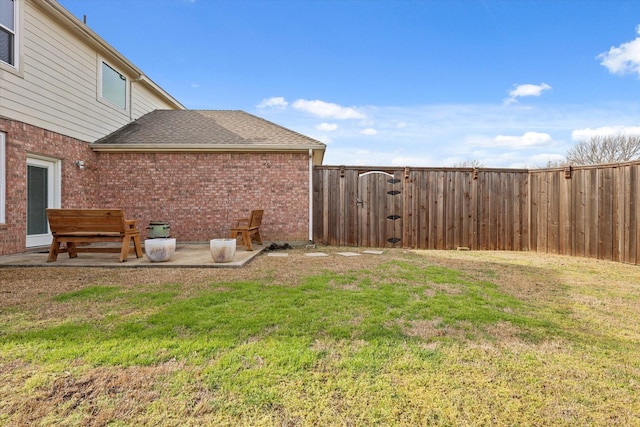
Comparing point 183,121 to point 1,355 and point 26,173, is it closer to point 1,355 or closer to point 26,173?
point 26,173

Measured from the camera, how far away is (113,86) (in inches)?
365

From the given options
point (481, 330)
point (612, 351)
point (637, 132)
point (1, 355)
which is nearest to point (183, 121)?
point (1, 355)

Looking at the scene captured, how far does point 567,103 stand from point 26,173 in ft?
63.3

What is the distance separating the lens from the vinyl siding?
20.4 ft

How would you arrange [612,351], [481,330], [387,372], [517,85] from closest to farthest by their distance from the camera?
[387,372] < [612,351] < [481,330] < [517,85]

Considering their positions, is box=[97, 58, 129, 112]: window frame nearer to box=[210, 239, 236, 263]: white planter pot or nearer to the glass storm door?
the glass storm door

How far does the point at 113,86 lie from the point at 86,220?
19.9 ft

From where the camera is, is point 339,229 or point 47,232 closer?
point 47,232

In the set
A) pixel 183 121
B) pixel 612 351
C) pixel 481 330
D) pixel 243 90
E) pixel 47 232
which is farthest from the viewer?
pixel 243 90

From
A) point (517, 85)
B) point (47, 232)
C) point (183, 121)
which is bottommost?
point (47, 232)

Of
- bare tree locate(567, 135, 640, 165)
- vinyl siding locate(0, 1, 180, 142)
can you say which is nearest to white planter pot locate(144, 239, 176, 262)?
vinyl siding locate(0, 1, 180, 142)

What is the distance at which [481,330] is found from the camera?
2.66 m

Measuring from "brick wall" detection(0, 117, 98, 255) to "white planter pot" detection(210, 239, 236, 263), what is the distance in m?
4.33

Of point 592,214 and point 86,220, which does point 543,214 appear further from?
point 86,220
